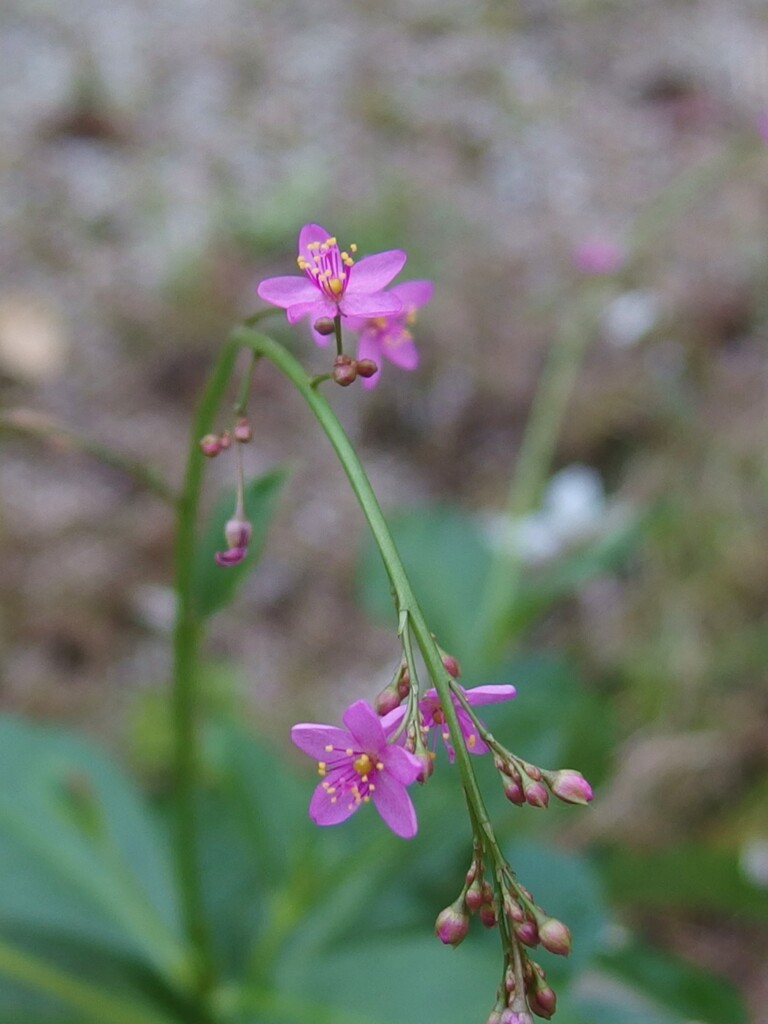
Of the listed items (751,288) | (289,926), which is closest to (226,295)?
(751,288)

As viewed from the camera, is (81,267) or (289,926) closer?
(289,926)

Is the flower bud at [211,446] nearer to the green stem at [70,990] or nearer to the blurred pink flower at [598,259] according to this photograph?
the green stem at [70,990]

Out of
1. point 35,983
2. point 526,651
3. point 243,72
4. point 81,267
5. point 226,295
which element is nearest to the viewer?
point 35,983

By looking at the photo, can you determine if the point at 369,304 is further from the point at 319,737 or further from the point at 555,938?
the point at 555,938

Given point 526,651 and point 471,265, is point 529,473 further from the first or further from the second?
point 471,265

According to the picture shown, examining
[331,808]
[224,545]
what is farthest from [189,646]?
[331,808]

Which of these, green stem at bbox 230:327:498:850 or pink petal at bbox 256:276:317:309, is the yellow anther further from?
pink petal at bbox 256:276:317:309

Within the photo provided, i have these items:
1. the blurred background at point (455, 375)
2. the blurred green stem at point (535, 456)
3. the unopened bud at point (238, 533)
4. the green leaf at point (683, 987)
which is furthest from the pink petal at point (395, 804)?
the blurred green stem at point (535, 456)
